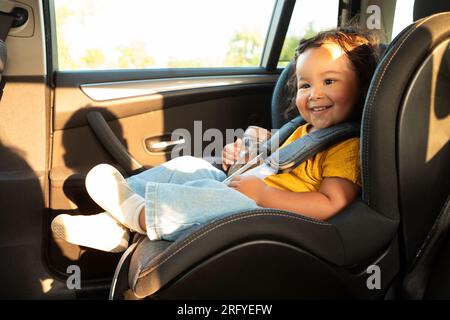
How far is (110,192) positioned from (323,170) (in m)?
0.66

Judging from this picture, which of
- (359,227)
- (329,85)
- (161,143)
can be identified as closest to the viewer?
(359,227)

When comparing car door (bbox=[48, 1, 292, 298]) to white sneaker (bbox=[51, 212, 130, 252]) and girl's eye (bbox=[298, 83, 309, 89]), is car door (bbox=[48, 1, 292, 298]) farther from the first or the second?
girl's eye (bbox=[298, 83, 309, 89])

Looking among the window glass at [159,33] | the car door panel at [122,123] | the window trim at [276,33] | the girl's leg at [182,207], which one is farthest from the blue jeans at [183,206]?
the window trim at [276,33]

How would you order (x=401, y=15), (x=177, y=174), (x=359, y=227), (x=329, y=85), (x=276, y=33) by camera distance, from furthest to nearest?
(x=276, y=33)
(x=401, y=15)
(x=177, y=174)
(x=329, y=85)
(x=359, y=227)

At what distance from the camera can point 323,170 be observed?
151 centimetres

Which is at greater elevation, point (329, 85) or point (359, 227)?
point (329, 85)

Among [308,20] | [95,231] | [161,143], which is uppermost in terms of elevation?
[308,20]

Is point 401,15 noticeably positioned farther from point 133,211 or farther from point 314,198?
point 133,211

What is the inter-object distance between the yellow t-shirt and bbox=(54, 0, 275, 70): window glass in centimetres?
113

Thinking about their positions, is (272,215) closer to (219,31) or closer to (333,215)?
(333,215)

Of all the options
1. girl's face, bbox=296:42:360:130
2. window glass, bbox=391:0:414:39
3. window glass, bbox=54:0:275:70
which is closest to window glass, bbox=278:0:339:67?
window glass, bbox=54:0:275:70

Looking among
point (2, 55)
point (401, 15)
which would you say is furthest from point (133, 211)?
point (401, 15)
